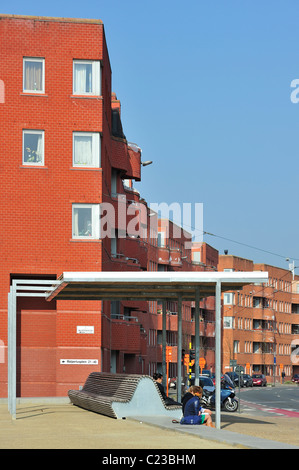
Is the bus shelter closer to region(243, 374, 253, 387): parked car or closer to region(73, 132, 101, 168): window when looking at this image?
region(73, 132, 101, 168): window

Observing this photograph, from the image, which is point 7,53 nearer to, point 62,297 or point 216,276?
point 62,297

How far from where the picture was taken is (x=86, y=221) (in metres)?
42.6

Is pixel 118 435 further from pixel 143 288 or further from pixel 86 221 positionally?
pixel 86 221

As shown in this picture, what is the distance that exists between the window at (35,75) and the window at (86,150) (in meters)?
2.51

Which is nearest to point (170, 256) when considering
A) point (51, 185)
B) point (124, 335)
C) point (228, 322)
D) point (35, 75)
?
point (228, 322)

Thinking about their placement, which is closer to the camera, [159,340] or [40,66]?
[40,66]

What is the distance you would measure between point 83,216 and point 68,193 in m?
1.14

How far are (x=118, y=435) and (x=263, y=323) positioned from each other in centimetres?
13701

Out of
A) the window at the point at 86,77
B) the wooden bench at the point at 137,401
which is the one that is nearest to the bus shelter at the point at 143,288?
the wooden bench at the point at 137,401

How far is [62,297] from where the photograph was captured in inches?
1164

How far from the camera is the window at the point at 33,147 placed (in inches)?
1663

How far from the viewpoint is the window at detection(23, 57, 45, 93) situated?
42.5 m

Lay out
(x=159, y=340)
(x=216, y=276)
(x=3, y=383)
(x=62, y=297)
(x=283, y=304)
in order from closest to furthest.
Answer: (x=216, y=276), (x=62, y=297), (x=3, y=383), (x=159, y=340), (x=283, y=304)
